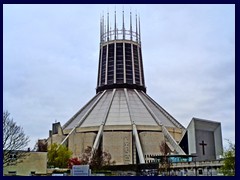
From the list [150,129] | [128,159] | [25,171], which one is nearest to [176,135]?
[150,129]

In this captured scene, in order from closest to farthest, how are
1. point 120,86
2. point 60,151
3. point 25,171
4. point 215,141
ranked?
point 25,171, point 215,141, point 60,151, point 120,86

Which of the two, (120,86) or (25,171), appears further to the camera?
(120,86)

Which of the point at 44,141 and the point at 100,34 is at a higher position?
the point at 100,34

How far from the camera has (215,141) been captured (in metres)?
25.2

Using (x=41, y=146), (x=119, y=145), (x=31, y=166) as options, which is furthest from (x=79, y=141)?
(x=31, y=166)

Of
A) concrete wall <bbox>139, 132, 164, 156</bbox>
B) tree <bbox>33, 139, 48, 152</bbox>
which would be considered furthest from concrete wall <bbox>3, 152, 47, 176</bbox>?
concrete wall <bbox>139, 132, 164, 156</bbox>

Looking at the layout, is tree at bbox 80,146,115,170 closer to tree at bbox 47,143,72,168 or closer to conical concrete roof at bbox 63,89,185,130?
tree at bbox 47,143,72,168

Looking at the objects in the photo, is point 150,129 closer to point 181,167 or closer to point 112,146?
point 112,146

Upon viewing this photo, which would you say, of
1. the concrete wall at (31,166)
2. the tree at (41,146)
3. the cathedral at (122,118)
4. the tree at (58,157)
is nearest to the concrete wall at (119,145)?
the cathedral at (122,118)

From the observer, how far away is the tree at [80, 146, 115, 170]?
108 ft

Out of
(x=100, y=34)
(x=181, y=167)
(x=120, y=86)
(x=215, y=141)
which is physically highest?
(x=100, y=34)

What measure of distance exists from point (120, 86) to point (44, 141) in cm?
1178

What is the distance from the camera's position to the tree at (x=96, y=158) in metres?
33.1

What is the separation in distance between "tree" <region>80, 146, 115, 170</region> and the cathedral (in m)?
0.60
